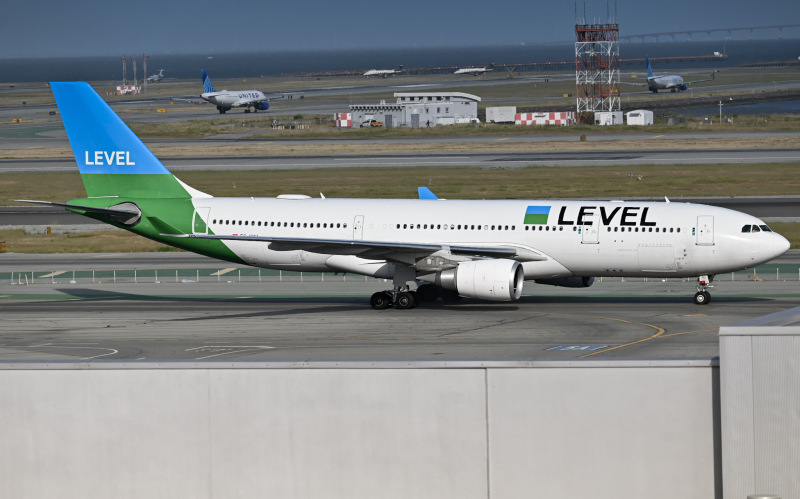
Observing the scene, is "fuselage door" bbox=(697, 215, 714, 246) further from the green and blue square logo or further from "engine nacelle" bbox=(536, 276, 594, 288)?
the green and blue square logo

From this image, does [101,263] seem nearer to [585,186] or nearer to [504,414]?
[585,186]

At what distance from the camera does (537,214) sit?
4694 centimetres

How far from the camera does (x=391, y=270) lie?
48.0m

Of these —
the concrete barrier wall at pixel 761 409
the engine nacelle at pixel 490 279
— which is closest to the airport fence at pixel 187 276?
the engine nacelle at pixel 490 279

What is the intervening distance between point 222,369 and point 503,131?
142925 mm

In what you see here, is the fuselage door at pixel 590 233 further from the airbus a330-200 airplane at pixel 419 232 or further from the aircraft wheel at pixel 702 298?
the aircraft wheel at pixel 702 298

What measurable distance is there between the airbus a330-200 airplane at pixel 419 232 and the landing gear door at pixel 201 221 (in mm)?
58

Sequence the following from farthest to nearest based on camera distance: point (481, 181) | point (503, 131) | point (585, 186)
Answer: point (503, 131)
point (481, 181)
point (585, 186)

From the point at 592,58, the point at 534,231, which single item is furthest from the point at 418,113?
the point at 534,231

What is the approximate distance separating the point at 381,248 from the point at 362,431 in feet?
94.9

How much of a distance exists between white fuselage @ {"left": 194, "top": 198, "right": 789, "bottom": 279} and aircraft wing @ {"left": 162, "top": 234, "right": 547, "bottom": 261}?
26cm

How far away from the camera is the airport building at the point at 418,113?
174 metres

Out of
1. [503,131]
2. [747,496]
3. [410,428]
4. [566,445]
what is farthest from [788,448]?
[503,131]

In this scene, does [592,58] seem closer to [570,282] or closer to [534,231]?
Result: [570,282]
